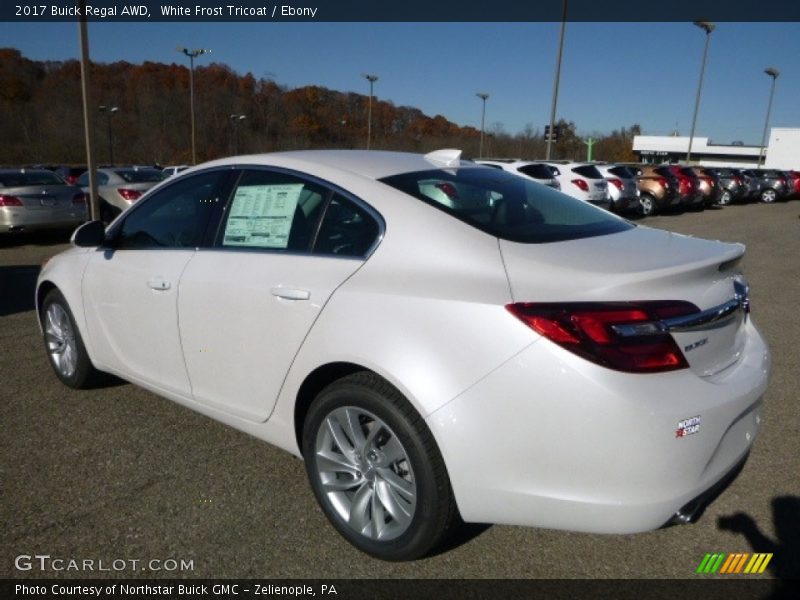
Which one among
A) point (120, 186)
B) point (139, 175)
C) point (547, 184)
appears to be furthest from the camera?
point (139, 175)

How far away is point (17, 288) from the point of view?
7691mm

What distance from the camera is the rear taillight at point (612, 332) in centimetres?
200

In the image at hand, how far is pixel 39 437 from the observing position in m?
3.58

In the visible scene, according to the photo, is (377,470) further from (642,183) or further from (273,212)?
(642,183)

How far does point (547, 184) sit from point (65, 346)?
11.2 m

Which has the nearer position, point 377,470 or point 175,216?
point 377,470

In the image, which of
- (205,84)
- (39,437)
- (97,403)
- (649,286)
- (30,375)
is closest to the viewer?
(649,286)

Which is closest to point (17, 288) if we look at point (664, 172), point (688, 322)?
point (688, 322)

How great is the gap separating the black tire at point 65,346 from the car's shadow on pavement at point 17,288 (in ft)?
7.52

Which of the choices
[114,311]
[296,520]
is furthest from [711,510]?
[114,311]

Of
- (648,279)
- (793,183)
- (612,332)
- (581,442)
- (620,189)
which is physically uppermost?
(648,279)

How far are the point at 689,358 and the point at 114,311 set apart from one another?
9.68 feet

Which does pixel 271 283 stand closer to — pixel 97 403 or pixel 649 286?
pixel 649 286

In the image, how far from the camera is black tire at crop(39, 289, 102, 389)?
13.4 feet
